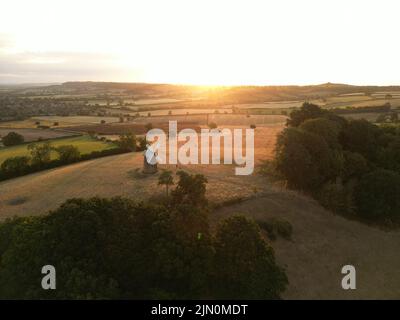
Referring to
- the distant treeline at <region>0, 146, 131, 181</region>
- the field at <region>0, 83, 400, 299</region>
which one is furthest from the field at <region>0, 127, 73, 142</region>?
the distant treeline at <region>0, 146, 131, 181</region>

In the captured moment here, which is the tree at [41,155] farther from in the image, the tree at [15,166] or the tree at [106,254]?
the tree at [106,254]

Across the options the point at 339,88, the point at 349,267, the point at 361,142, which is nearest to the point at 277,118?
the point at 361,142

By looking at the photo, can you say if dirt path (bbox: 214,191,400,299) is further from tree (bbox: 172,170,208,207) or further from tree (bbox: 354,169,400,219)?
tree (bbox: 172,170,208,207)

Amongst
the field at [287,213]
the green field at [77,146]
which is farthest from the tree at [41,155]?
the green field at [77,146]

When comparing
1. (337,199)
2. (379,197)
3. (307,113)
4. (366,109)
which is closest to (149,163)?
(337,199)

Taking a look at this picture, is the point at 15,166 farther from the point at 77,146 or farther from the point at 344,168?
the point at 344,168

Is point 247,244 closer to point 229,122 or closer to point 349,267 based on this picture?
point 349,267
